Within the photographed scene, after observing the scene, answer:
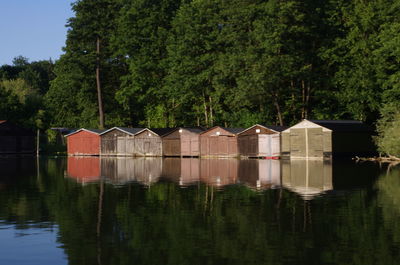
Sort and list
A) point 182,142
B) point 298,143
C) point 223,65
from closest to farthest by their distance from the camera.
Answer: point 298,143 → point 182,142 → point 223,65

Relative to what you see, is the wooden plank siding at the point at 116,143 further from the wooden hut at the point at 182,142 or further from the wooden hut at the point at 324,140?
the wooden hut at the point at 324,140

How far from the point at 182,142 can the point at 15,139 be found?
30.7 meters

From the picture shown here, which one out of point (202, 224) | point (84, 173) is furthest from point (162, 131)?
point (202, 224)

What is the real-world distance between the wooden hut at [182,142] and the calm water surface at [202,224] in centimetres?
4433

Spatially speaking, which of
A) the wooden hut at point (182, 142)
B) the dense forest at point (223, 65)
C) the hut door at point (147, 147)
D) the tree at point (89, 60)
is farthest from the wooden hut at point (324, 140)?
the tree at point (89, 60)

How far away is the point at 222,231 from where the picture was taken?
17.4 m

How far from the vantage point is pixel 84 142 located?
86688 millimetres

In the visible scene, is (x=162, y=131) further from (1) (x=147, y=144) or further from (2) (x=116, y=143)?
(2) (x=116, y=143)

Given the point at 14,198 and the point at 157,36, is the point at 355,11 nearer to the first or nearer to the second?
the point at 157,36

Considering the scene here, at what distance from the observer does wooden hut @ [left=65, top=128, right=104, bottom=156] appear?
8550 cm

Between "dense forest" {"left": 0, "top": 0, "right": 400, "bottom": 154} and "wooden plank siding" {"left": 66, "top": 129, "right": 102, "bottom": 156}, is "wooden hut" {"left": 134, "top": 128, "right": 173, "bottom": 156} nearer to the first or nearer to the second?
"wooden plank siding" {"left": 66, "top": 129, "right": 102, "bottom": 156}

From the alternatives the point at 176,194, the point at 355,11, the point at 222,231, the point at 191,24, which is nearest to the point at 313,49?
the point at 355,11

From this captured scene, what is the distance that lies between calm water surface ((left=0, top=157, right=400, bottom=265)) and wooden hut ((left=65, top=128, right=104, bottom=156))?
5312 centimetres

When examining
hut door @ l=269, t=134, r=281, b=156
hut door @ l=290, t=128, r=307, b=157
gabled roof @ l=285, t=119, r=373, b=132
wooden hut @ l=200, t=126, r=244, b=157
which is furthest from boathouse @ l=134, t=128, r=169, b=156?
hut door @ l=290, t=128, r=307, b=157
